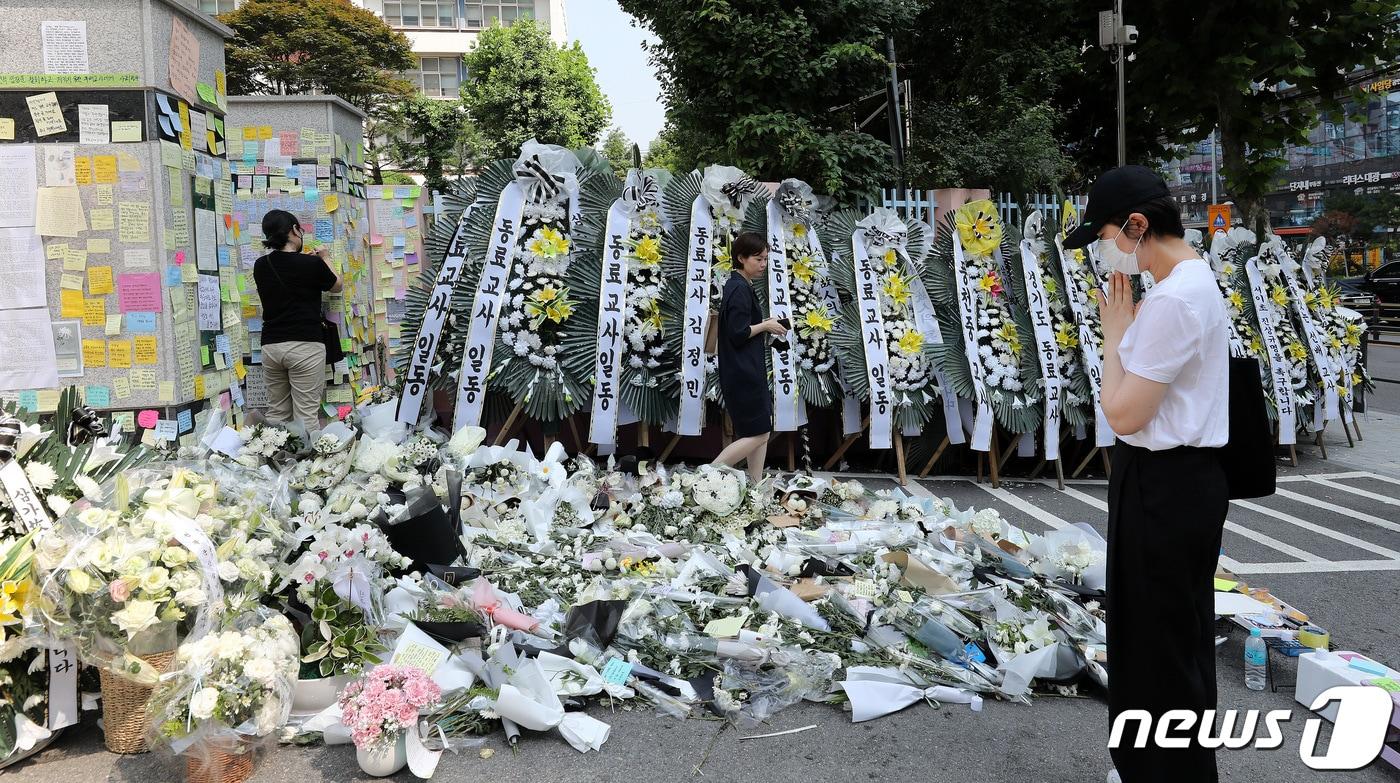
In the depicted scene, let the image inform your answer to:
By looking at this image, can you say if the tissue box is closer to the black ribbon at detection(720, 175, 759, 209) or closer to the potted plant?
the potted plant

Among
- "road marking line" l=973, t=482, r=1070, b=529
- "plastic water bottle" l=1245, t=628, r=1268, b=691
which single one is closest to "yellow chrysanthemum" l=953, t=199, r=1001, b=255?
"road marking line" l=973, t=482, r=1070, b=529

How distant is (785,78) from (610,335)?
28.1 feet

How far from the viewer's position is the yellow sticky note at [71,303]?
547 centimetres

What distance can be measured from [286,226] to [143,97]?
152 centimetres

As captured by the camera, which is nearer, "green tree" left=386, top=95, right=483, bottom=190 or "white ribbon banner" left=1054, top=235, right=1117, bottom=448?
"white ribbon banner" left=1054, top=235, right=1117, bottom=448

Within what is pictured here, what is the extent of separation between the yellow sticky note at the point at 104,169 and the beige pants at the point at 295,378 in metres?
1.81

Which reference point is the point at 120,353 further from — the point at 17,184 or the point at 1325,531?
the point at 1325,531

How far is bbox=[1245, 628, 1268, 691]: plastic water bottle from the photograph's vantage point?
3809mm

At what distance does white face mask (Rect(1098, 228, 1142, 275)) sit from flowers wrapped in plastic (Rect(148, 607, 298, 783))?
2881 mm

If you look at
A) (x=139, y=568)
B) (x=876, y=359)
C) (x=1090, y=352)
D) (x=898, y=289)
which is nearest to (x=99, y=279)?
(x=139, y=568)

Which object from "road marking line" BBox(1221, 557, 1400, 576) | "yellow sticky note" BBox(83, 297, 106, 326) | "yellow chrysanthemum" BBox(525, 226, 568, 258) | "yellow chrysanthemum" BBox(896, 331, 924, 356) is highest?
"yellow chrysanthemum" BBox(525, 226, 568, 258)

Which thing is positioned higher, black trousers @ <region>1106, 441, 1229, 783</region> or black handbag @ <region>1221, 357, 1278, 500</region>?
black handbag @ <region>1221, 357, 1278, 500</region>

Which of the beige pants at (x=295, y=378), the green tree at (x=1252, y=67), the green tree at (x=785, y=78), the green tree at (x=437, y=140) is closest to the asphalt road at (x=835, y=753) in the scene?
the beige pants at (x=295, y=378)

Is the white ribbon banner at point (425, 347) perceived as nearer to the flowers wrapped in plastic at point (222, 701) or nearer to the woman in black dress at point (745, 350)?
the woman in black dress at point (745, 350)
